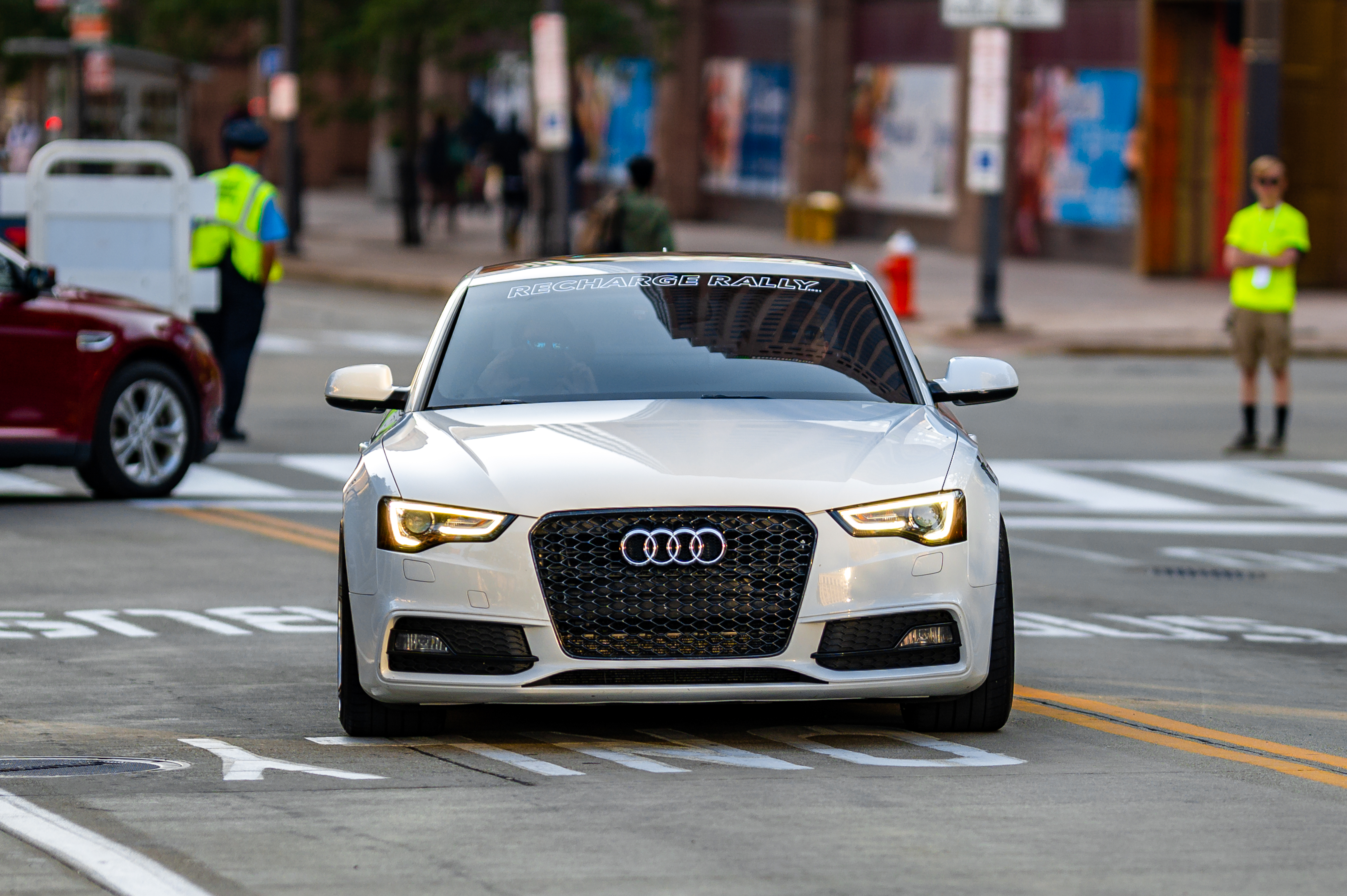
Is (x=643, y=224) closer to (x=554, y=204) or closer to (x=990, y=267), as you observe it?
(x=990, y=267)

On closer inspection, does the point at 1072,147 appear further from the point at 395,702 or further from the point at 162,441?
the point at 395,702

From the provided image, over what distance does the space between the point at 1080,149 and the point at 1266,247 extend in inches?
698

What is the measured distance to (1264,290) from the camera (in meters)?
17.0

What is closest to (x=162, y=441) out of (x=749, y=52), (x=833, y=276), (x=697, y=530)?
(x=833, y=276)

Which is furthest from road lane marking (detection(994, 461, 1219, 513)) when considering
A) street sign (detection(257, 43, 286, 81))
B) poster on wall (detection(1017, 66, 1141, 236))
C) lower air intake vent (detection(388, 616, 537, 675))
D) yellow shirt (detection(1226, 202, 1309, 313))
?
street sign (detection(257, 43, 286, 81))

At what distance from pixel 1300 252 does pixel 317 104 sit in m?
23.2

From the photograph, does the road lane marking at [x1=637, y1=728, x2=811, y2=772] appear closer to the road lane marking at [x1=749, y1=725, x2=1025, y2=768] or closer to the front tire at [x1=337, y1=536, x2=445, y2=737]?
the road lane marking at [x1=749, y1=725, x2=1025, y2=768]

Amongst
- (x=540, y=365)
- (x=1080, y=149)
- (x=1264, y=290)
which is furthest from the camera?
(x=1080, y=149)

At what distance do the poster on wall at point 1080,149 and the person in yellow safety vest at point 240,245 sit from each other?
1877cm

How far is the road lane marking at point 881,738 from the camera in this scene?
723cm

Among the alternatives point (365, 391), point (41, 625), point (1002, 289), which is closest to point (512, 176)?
point (1002, 289)

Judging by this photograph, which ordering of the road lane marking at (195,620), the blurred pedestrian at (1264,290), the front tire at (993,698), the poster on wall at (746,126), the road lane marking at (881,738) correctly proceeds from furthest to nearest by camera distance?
the poster on wall at (746,126), the blurred pedestrian at (1264,290), the road lane marking at (195,620), the front tire at (993,698), the road lane marking at (881,738)

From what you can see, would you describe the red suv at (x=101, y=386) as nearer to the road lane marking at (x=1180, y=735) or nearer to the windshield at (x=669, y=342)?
the windshield at (x=669, y=342)

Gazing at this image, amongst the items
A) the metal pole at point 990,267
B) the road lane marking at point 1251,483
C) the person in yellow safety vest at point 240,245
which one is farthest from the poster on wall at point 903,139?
the person in yellow safety vest at point 240,245
